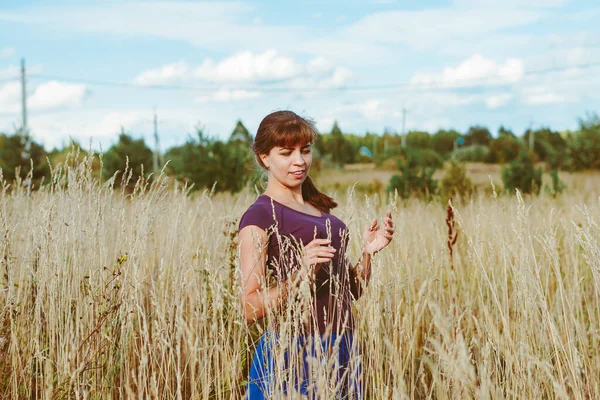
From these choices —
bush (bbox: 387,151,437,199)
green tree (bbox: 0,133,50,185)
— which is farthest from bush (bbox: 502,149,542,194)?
green tree (bbox: 0,133,50,185)

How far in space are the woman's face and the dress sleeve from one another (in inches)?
8.1

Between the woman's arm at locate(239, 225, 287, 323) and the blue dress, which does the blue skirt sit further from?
the woman's arm at locate(239, 225, 287, 323)

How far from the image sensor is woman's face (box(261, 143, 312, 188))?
2.35 meters

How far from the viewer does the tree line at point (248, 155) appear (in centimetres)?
1244

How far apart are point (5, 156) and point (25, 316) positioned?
49.9ft

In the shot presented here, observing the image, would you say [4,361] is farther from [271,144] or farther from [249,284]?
[271,144]

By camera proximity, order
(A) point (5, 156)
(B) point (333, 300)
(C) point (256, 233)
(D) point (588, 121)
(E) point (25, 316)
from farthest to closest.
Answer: (D) point (588, 121), (A) point (5, 156), (E) point (25, 316), (B) point (333, 300), (C) point (256, 233)

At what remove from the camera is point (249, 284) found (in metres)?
2.09

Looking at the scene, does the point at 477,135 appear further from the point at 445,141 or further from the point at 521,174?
the point at 521,174

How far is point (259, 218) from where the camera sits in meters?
2.19

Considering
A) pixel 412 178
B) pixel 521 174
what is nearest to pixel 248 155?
pixel 412 178

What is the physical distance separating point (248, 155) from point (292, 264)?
1.25m

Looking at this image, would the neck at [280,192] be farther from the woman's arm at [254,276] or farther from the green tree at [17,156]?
the green tree at [17,156]

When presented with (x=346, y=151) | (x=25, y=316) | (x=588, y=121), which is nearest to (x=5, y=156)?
(x=25, y=316)
